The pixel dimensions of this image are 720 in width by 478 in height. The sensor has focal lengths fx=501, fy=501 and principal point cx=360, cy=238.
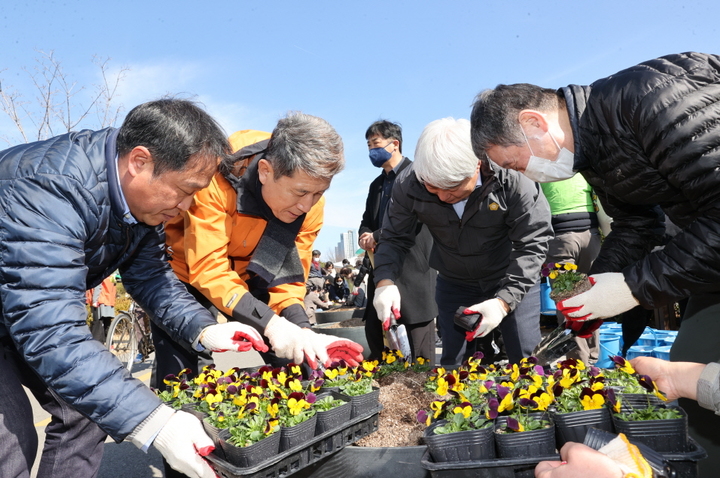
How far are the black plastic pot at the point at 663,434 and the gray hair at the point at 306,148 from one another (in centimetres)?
157

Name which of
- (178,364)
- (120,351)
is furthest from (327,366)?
(120,351)

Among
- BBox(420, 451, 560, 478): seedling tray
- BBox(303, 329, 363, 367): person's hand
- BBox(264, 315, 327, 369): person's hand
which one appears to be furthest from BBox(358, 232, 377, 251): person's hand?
BBox(420, 451, 560, 478): seedling tray

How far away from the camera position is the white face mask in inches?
76.6

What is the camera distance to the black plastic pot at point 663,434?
1.45 meters

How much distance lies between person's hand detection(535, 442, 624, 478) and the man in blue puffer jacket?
1.06 metres

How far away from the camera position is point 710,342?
6.27 feet

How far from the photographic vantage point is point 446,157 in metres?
2.57

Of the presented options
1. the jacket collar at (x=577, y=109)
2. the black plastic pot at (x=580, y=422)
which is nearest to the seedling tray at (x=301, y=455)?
the black plastic pot at (x=580, y=422)

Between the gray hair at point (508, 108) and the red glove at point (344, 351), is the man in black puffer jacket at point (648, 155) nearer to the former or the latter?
the gray hair at point (508, 108)

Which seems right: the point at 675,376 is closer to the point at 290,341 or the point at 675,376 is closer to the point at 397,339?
the point at 290,341

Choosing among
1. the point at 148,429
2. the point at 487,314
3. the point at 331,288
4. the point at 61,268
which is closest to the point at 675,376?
the point at 487,314

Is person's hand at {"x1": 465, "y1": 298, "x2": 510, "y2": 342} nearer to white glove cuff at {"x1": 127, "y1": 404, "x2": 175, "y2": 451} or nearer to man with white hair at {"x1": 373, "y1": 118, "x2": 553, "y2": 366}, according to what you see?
man with white hair at {"x1": 373, "y1": 118, "x2": 553, "y2": 366}

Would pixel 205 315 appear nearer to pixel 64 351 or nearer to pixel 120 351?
pixel 64 351

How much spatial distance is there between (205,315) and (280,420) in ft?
2.40
